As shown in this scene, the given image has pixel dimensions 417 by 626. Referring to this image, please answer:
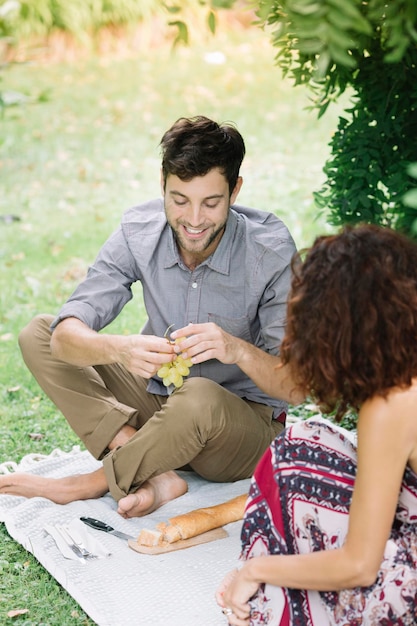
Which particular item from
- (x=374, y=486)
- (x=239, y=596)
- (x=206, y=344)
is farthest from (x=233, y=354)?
(x=374, y=486)

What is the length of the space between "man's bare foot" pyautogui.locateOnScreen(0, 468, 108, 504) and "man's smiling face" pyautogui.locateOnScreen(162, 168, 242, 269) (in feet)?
3.03

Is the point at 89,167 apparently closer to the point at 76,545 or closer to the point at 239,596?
the point at 76,545

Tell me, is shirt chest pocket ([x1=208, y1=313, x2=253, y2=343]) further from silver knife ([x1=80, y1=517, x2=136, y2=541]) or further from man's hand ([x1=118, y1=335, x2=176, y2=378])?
silver knife ([x1=80, y1=517, x2=136, y2=541])

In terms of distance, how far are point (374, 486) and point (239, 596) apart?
52 centimetres

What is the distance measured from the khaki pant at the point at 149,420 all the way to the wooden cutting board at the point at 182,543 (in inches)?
9.7

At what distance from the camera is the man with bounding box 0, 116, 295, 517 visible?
10.3 ft

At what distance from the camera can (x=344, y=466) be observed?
2318 millimetres

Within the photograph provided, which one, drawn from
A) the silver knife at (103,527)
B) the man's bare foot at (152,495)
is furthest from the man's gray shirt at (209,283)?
the silver knife at (103,527)

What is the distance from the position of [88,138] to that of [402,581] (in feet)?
25.2

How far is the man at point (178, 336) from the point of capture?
10.3ft

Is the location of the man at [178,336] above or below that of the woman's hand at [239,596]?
above

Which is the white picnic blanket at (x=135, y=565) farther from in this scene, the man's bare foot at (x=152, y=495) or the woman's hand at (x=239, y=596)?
the woman's hand at (x=239, y=596)

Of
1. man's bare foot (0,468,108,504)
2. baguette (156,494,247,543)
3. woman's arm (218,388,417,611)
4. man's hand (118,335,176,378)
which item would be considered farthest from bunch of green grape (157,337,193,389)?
woman's arm (218,388,417,611)

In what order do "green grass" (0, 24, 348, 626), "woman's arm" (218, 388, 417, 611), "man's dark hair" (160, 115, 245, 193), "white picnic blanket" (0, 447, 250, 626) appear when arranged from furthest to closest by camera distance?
"green grass" (0, 24, 348, 626)
"man's dark hair" (160, 115, 245, 193)
"white picnic blanket" (0, 447, 250, 626)
"woman's arm" (218, 388, 417, 611)
